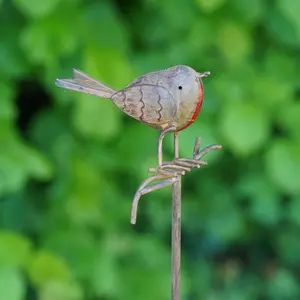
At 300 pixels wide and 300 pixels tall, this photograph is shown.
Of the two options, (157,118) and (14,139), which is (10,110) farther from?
(157,118)

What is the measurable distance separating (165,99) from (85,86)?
0.06m

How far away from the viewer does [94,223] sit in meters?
0.95

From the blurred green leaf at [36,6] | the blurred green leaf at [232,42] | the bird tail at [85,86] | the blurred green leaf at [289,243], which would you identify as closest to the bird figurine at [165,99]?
the bird tail at [85,86]

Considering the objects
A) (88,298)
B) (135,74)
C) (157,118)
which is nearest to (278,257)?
(88,298)

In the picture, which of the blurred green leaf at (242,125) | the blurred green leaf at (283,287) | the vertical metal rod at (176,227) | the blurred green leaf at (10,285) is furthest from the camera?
the blurred green leaf at (283,287)

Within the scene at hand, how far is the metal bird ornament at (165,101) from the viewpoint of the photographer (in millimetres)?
481

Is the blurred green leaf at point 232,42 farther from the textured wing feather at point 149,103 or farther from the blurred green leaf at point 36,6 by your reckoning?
the textured wing feather at point 149,103

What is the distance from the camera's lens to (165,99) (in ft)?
1.58

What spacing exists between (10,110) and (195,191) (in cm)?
35

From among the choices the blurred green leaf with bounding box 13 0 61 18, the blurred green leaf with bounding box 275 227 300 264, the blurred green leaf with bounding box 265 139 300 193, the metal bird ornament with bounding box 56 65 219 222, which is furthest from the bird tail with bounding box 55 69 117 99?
the blurred green leaf with bounding box 275 227 300 264

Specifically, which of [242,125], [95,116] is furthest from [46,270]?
[242,125]

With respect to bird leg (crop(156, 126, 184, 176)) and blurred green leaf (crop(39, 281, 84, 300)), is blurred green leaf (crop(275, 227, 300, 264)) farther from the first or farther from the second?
bird leg (crop(156, 126, 184, 176))

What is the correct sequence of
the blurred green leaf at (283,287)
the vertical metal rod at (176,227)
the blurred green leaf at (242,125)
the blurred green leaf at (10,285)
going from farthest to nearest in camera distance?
1. the blurred green leaf at (283,287)
2. the blurred green leaf at (242,125)
3. the blurred green leaf at (10,285)
4. the vertical metal rod at (176,227)

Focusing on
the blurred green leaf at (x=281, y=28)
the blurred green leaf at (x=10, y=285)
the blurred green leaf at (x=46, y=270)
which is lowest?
the blurred green leaf at (x=10, y=285)
